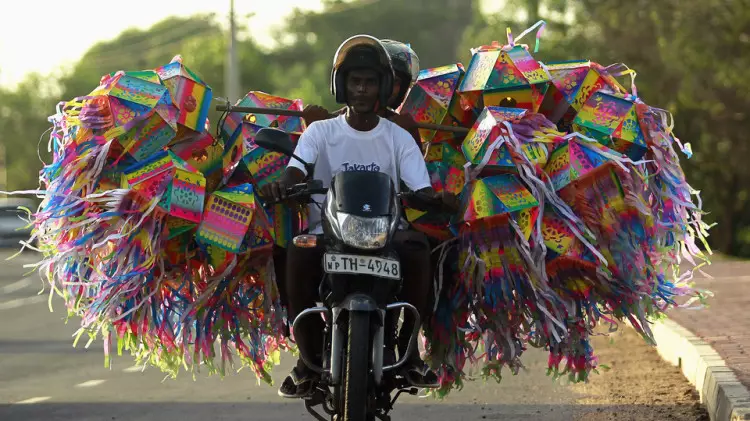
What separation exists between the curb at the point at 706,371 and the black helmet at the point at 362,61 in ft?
6.40

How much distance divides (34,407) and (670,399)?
3935 mm

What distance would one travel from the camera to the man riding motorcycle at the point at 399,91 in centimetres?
668

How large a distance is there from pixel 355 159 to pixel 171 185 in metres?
0.80

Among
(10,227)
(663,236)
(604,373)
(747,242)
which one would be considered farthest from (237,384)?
(10,227)

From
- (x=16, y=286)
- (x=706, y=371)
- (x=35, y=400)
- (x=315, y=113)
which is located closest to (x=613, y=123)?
(x=315, y=113)

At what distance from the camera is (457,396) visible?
30.7ft

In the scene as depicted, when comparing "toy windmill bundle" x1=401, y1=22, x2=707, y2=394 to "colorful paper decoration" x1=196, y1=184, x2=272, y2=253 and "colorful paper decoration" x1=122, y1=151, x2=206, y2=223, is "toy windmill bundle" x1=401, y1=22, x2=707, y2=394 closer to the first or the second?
"colorful paper decoration" x1=196, y1=184, x2=272, y2=253

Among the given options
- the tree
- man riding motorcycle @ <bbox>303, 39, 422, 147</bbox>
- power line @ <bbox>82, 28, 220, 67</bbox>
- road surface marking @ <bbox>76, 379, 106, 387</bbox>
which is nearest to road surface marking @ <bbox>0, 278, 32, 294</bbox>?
road surface marking @ <bbox>76, 379, 106, 387</bbox>

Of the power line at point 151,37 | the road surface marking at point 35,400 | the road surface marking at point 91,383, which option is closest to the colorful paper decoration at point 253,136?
the road surface marking at point 35,400

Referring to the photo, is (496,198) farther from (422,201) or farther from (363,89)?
(363,89)

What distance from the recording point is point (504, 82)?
6672 millimetres

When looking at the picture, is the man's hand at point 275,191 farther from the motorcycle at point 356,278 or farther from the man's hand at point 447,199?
the man's hand at point 447,199

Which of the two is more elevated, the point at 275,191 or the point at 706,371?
the point at 275,191

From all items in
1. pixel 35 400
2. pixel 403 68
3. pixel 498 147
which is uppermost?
pixel 403 68
